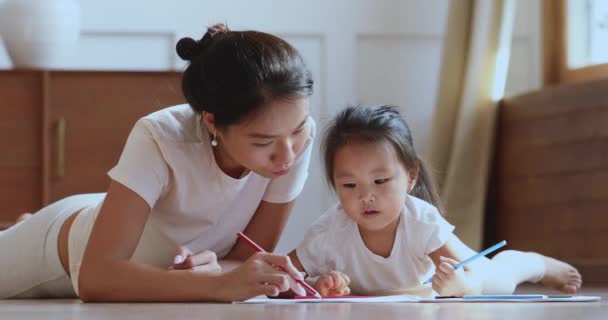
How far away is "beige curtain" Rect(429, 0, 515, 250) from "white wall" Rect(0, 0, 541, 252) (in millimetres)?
242

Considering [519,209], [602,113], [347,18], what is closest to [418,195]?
[602,113]

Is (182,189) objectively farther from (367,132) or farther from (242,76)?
(367,132)

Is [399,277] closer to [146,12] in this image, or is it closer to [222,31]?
[222,31]

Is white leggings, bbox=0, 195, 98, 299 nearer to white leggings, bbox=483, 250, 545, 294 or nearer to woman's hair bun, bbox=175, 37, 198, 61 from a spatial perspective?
woman's hair bun, bbox=175, 37, 198, 61

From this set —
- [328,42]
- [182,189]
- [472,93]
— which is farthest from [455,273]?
[328,42]

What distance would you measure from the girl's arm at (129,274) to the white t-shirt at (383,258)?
527mm

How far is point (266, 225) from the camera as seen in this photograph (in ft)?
6.58

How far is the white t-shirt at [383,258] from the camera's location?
2053mm

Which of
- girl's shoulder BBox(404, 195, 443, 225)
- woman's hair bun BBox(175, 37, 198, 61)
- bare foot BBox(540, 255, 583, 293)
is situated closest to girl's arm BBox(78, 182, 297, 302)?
woman's hair bun BBox(175, 37, 198, 61)

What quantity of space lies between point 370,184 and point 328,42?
2260mm

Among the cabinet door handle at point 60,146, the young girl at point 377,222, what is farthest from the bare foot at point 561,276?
the cabinet door handle at point 60,146

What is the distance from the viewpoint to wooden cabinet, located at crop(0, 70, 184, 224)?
144 inches

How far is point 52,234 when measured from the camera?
209 centimetres

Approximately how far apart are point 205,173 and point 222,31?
0.84ft
